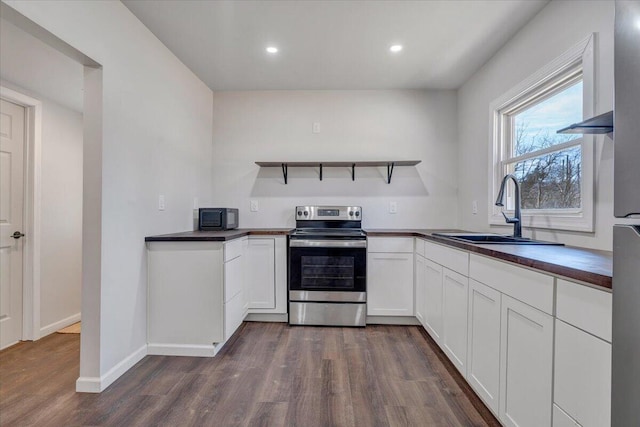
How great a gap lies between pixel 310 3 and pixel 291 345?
8.01 ft

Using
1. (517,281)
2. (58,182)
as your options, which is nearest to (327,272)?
(517,281)

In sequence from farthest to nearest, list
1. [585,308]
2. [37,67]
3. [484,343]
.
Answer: [37,67] < [484,343] < [585,308]

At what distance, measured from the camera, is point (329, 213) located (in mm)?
3162

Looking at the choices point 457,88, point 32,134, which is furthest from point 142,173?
point 457,88

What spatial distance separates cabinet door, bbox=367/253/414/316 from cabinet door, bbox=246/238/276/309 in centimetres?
91

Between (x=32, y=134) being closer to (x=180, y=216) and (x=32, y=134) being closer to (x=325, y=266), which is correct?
(x=180, y=216)

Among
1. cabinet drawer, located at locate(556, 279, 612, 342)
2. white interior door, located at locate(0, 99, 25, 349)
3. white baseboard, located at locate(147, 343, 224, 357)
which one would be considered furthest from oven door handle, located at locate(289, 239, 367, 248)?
white interior door, located at locate(0, 99, 25, 349)

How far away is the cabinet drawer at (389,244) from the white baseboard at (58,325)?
2980 millimetres

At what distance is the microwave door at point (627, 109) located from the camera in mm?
699

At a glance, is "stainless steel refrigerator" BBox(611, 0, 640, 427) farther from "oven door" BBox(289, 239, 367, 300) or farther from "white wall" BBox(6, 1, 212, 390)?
"white wall" BBox(6, 1, 212, 390)

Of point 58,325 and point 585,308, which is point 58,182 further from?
point 585,308

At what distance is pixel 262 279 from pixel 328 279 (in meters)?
0.63

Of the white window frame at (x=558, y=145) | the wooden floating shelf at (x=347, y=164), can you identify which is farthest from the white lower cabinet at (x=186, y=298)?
the white window frame at (x=558, y=145)

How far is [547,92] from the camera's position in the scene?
77.4 inches
